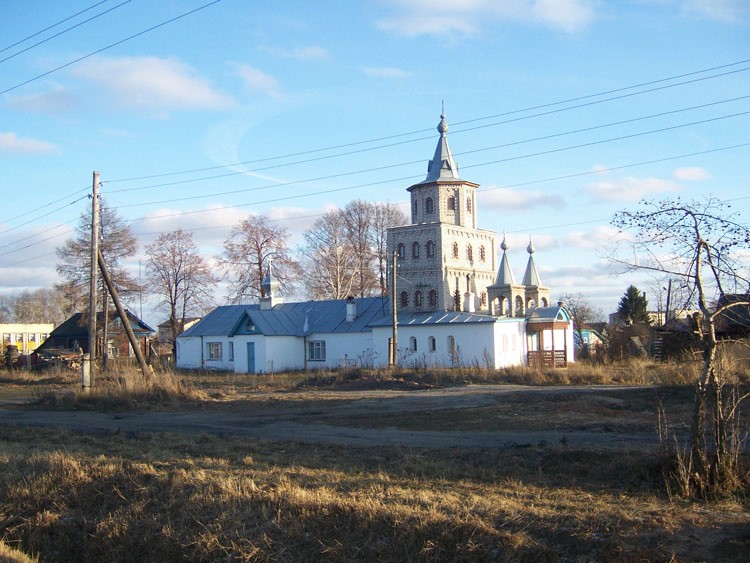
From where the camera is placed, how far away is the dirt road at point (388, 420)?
47.4 feet

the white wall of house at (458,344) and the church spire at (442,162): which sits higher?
the church spire at (442,162)

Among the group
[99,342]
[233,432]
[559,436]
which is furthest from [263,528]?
[99,342]

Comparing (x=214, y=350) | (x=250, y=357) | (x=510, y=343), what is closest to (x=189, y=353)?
(x=214, y=350)

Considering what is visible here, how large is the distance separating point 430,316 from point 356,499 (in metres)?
37.4

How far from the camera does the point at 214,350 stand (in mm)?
53438

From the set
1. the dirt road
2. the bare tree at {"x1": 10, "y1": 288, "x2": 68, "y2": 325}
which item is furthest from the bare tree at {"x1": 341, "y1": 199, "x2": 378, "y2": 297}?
the bare tree at {"x1": 10, "y1": 288, "x2": 68, "y2": 325}

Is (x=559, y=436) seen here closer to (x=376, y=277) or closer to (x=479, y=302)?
(x=479, y=302)

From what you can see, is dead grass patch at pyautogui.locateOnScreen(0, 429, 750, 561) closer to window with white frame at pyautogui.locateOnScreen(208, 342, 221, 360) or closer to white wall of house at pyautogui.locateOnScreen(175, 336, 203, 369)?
window with white frame at pyautogui.locateOnScreen(208, 342, 221, 360)

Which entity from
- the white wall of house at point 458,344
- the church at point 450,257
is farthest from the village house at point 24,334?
the white wall of house at point 458,344

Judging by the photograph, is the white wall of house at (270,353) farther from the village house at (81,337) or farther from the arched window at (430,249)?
the village house at (81,337)

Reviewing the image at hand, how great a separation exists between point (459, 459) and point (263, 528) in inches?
146

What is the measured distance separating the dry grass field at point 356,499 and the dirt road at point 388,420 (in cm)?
20

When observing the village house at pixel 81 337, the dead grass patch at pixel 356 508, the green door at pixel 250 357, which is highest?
the village house at pixel 81 337

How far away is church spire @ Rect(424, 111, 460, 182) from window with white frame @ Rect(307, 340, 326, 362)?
41.2 feet
